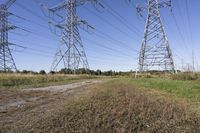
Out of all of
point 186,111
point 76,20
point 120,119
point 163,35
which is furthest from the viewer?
point 76,20

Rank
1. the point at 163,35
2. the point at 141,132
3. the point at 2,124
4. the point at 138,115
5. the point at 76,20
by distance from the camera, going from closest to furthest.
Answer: the point at 141,132, the point at 2,124, the point at 138,115, the point at 163,35, the point at 76,20

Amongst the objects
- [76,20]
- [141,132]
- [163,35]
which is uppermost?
[76,20]

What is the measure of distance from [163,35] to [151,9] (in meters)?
4.68

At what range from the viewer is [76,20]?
1495 inches

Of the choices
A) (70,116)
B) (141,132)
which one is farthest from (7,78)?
(141,132)

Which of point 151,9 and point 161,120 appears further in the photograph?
point 151,9

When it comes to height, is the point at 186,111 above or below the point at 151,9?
below

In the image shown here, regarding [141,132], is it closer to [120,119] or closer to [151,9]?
[120,119]

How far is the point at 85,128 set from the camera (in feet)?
15.4

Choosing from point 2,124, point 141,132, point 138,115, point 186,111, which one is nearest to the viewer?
point 141,132

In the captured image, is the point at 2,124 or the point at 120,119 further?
the point at 120,119

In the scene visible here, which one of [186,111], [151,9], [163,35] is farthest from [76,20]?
[186,111]

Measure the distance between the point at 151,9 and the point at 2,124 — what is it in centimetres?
3075

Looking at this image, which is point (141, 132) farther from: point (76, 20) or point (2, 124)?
point (76, 20)
